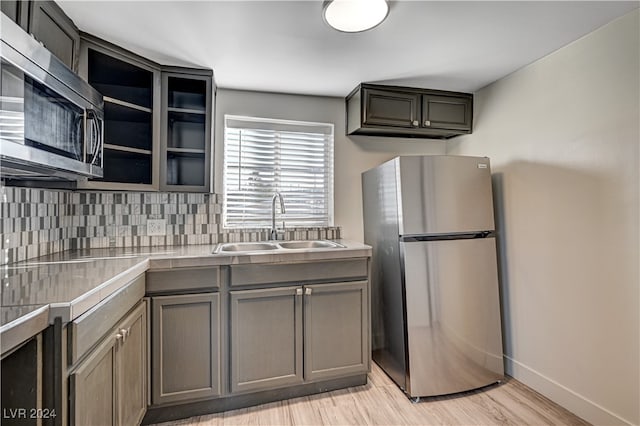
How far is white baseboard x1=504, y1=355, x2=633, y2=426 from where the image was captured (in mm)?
1708

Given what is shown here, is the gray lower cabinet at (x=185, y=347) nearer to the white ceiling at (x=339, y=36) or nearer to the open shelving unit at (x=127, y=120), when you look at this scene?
the open shelving unit at (x=127, y=120)

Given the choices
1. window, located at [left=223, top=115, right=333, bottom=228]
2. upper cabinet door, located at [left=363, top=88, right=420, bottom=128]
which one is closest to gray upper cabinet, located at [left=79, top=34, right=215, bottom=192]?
window, located at [left=223, top=115, right=333, bottom=228]

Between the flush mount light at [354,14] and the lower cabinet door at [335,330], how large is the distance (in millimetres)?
1509

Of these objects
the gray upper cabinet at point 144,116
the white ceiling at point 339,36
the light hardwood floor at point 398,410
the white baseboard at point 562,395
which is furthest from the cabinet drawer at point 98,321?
the white baseboard at point 562,395

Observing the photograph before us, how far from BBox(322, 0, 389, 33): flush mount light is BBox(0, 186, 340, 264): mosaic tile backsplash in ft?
5.06

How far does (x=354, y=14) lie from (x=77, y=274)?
1.73 meters

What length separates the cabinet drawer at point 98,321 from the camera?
0.97 m

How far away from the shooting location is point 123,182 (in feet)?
6.75

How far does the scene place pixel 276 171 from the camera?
8.77ft

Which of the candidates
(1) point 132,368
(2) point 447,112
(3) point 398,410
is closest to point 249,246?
(1) point 132,368

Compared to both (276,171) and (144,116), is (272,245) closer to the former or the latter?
(276,171)

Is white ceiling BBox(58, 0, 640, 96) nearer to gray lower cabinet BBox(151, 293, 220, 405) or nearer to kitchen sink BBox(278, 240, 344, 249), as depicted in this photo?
kitchen sink BBox(278, 240, 344, 249)

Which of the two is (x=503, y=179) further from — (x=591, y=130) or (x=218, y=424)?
(x=218, y=424)

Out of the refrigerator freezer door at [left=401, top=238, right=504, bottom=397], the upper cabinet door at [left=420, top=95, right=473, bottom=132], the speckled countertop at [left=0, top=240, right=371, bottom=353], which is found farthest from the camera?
the upper cabinet door at [left=420, top=95, right=473, bottom=132]
